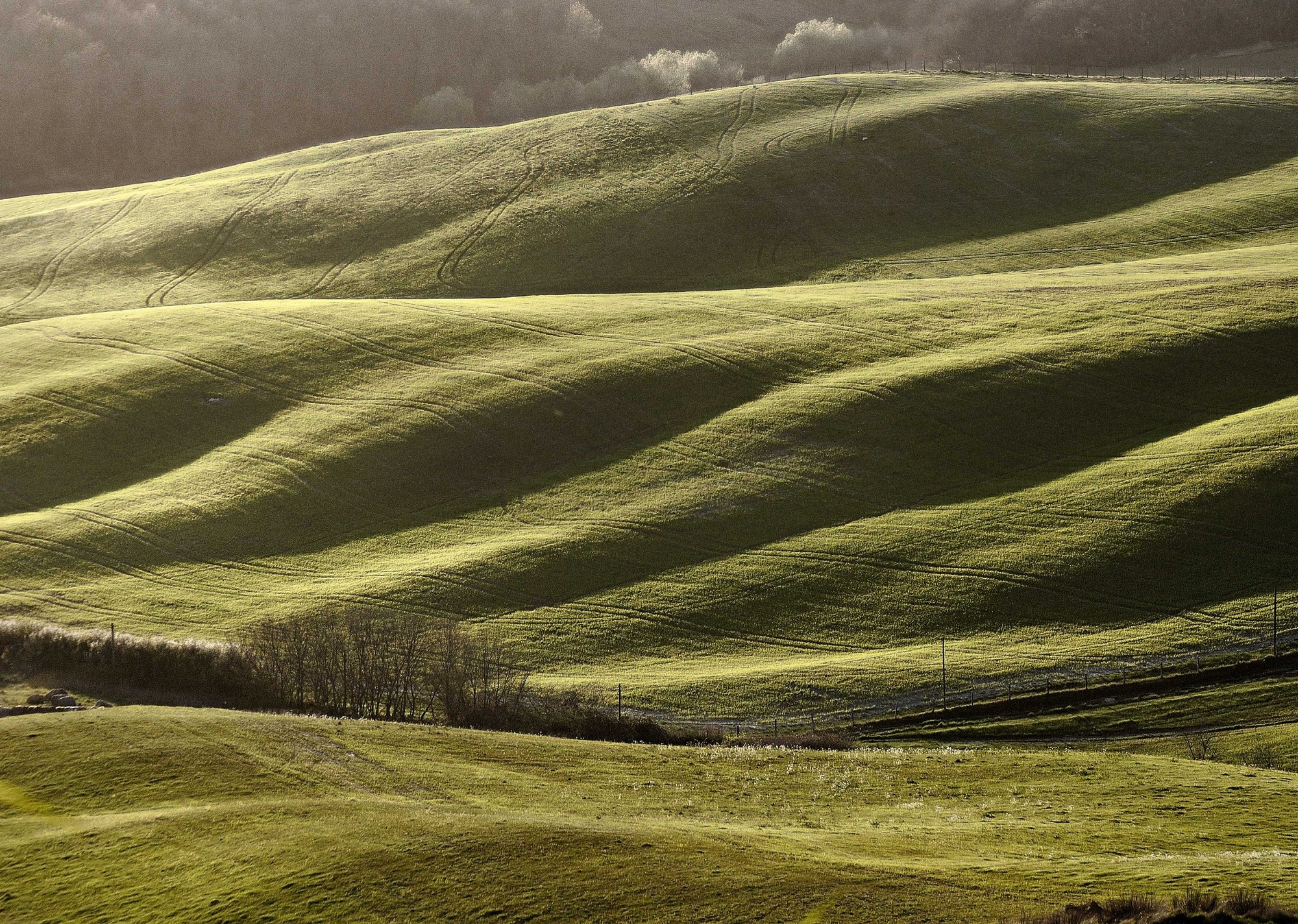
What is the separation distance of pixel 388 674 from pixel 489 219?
59.4m

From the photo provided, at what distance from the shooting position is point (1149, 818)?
2227cm

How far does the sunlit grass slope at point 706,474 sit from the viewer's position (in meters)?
38.8

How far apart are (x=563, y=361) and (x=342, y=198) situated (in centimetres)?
4400

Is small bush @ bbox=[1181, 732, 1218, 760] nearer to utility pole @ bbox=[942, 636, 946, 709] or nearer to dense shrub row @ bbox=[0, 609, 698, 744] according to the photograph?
utility pole @ bbox=[942, 636, 946, 709]

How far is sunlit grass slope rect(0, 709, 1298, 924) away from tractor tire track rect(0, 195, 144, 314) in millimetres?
67286

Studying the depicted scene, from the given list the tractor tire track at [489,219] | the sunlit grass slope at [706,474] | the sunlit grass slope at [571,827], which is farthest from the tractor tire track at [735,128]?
the sunlit grass slope at [571,827]

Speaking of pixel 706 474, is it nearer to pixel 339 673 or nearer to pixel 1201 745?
pixel 339 673

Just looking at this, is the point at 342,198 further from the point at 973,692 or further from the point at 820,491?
the point at 973,692

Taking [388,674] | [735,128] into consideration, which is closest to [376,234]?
[735,128]

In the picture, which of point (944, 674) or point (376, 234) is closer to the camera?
point (944, 674)

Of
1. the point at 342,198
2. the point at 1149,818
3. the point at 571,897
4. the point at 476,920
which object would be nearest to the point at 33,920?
the point at 476,920

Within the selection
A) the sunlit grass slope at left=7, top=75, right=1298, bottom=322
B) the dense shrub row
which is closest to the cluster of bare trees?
the dense shrub row

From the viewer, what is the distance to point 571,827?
19.0m

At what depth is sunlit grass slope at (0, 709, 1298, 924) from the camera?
16.5 meters
